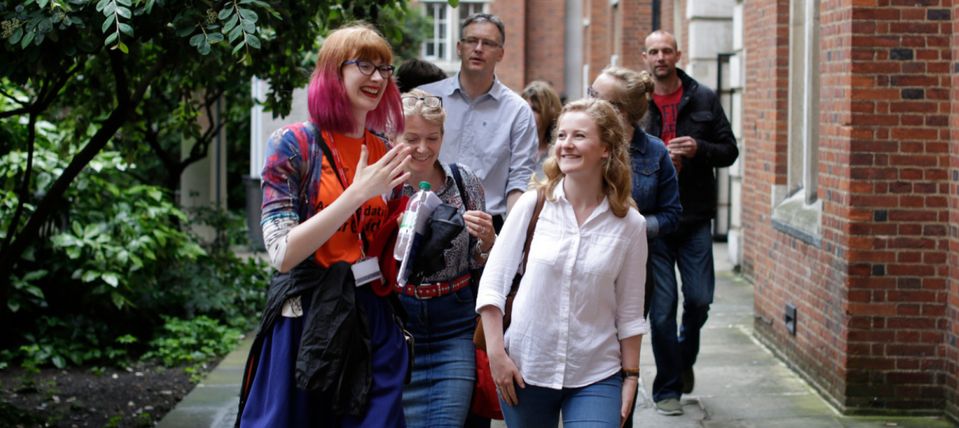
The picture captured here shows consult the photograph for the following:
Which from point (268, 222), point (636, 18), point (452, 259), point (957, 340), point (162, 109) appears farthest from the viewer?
point (636, 18)

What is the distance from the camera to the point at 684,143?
282 inches

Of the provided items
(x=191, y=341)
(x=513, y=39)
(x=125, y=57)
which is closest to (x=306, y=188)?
(x=125, y=57)

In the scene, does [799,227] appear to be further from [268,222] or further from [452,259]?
[268,222]

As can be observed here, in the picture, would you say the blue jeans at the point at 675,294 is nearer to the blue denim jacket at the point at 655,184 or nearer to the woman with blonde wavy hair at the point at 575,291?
the blue denim jacket at the point at 655,184

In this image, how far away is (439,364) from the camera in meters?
4.81

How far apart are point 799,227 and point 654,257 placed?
1.82 metres

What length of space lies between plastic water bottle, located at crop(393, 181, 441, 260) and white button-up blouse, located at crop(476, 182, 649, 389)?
28 cm

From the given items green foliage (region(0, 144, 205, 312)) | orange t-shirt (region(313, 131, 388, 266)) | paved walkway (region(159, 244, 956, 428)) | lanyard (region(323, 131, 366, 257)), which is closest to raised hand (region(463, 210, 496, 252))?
orange t-shirt (region(313, 131, 388, 266))

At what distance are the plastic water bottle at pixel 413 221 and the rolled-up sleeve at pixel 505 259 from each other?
0.26 metres

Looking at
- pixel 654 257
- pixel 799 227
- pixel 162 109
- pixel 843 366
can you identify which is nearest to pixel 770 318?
pixel 799 227

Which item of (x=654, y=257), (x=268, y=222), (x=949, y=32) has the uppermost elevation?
(x=949, y=32)

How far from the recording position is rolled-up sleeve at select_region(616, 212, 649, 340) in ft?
14.3

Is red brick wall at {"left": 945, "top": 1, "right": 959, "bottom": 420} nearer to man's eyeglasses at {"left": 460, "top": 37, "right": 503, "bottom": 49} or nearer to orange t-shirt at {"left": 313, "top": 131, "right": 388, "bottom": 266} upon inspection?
man's eyeglasses at {"left": 460, "top": 37, "right": 503, "bottom": 49}

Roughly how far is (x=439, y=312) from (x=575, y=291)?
73 cm
